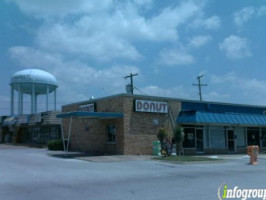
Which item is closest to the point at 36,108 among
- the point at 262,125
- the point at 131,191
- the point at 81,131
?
the point at 81,131

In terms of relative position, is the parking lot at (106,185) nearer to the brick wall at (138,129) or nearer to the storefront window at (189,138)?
the brick wall at (138,129)

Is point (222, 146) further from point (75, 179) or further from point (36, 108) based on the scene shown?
point (36, 108)

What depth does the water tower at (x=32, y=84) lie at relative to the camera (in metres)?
45.8

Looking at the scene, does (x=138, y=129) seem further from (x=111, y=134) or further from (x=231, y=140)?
(x=231, y=140)

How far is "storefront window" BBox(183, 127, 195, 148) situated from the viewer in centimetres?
2772

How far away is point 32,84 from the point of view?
4594cm

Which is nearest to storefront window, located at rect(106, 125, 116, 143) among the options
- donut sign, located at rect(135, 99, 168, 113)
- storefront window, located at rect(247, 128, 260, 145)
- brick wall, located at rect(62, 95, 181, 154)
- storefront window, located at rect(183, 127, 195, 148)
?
brick wall, located at rect(62, 95, 181, 154)

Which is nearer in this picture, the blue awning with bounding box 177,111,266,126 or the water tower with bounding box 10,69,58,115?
the blue awning with bounding box 177,111,266,126

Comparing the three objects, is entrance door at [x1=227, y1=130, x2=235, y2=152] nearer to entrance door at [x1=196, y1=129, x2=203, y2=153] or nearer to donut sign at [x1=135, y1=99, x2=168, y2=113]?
entrance door at [x1=196, y1=129, x2=203, y2=153]

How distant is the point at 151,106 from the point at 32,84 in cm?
2468

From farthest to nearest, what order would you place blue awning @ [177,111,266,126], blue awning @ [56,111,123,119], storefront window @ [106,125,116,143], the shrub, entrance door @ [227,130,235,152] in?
1. the shrub
2. entrance door @ [227,130,235,152]
3. blue awning @ [177,111,266,126]
4. storefront window @ [106,125,116,143]
5. blue awning @ [56,111,123,119]

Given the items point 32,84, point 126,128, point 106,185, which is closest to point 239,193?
point 106,185

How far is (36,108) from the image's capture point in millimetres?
49219

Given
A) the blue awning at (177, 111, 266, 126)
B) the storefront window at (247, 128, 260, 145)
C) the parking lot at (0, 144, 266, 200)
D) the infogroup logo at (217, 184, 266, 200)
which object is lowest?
the infogroup logo at (217, 184, 266, 200)
